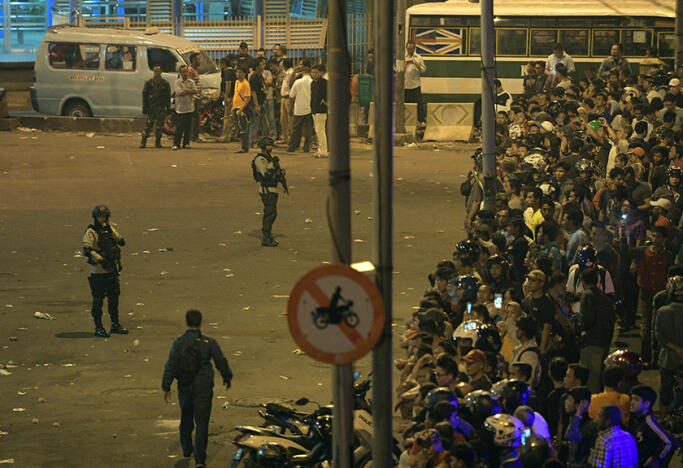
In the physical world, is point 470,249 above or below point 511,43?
below

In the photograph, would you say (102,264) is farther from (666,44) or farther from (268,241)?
(666,44)

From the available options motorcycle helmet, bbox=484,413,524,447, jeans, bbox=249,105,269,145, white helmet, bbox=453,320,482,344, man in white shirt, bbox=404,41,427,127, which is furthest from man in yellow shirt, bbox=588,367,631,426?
man in white shirt, bbox=404,41,427,127

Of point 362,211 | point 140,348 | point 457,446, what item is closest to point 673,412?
point 457,446

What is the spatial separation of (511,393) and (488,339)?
5.00ft

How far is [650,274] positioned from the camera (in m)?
12.6

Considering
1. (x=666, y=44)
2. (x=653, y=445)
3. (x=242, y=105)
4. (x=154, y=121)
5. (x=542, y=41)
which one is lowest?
(x=653, y=445)

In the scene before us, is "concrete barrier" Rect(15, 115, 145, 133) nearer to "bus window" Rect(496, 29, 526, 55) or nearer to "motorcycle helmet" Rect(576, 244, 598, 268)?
"bus window" Rect(496, 29, 526, 55)

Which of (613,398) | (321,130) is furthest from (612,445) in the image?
(321,130)

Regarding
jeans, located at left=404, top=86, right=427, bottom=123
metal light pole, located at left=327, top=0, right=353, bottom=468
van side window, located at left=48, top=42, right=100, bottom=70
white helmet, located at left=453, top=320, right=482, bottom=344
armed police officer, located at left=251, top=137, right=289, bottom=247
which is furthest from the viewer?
van side window, located at left=48, top=42, right=100, bottom=70

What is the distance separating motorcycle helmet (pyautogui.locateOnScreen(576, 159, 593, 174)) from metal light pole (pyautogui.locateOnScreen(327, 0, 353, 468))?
27.8 feet

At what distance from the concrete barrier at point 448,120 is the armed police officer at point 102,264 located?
683 inches

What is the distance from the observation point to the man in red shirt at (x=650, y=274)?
12.6 m

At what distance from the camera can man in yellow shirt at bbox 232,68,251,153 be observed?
2795 centimetres

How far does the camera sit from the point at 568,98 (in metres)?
22.4
